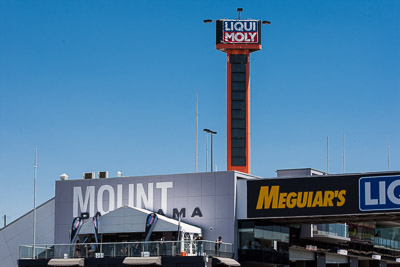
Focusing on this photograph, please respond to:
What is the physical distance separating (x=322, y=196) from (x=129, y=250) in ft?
44.3

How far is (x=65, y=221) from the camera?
63.7 m

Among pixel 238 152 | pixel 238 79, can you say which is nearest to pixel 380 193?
pixel 238 152

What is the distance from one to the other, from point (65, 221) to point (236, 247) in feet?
46.4

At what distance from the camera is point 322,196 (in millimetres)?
56406

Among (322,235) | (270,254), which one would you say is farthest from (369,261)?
(270,254)

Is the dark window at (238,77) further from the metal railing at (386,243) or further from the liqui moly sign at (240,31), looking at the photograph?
the metal railing at (386,243)

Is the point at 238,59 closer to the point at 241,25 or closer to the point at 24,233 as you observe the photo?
the point at 241,25

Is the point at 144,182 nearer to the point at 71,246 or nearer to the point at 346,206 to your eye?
the point at 71,246

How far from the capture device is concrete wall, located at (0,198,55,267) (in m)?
68.2

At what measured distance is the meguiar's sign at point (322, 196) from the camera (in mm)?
54281

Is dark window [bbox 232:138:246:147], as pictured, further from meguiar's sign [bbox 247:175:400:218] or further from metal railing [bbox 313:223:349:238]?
meguiar's sign [bbox 247:175:400:218]

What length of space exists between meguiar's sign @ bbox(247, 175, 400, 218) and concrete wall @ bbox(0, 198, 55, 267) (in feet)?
61.8

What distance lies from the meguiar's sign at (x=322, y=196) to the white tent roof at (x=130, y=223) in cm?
510

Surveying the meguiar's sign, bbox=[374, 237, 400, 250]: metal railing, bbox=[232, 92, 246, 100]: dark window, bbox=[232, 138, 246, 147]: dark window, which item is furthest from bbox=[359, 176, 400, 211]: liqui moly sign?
bbox=[232, 92, 246, 100]: dark window
